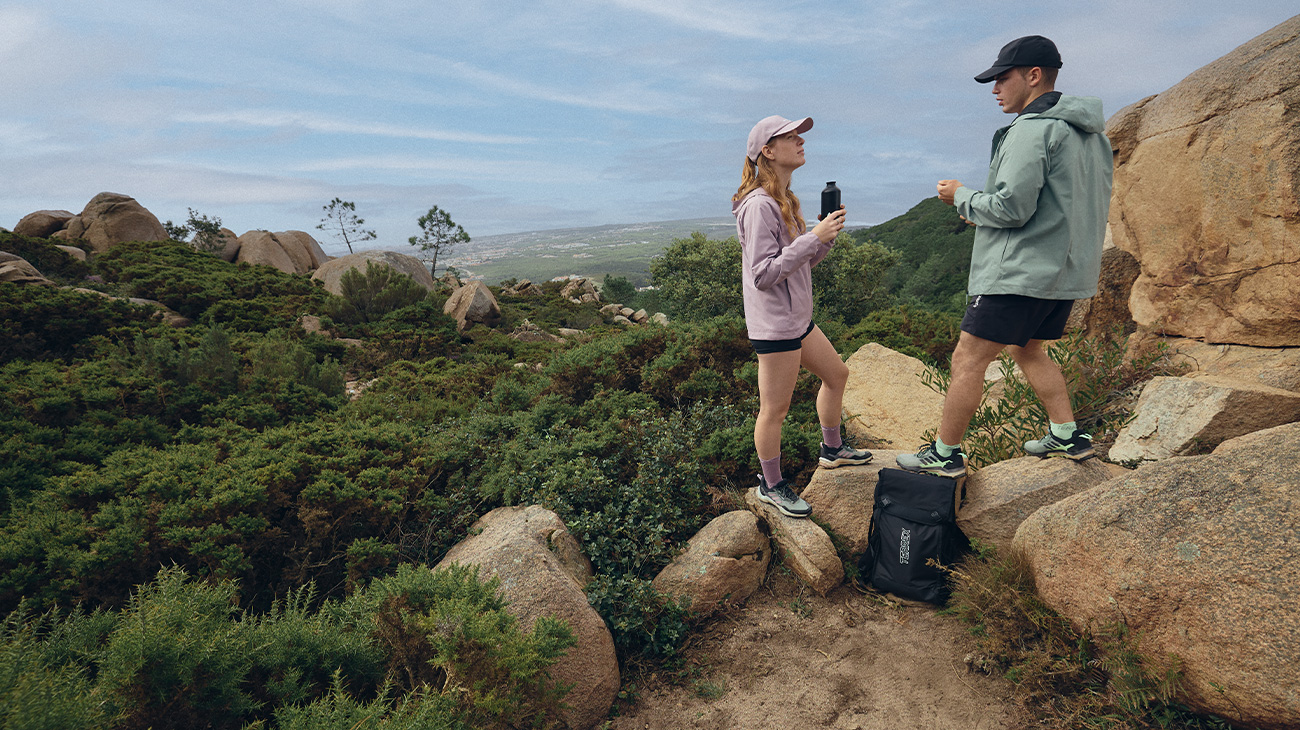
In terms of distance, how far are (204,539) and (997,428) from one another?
5094mm

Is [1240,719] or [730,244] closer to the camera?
[1240,719]

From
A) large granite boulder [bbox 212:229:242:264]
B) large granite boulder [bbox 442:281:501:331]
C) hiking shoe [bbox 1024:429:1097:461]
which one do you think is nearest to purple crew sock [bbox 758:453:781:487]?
hiking shoe [bbox 1024:429:1097:461]

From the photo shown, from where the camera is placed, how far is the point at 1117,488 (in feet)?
9.18

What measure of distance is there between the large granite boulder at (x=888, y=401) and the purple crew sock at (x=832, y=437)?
92cm

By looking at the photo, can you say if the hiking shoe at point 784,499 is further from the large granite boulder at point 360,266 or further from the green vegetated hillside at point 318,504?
the large granite boulder at point 360,266

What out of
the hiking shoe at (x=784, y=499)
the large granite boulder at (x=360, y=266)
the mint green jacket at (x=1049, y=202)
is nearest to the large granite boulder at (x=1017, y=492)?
the hiking shoe at (x=784, y=499)

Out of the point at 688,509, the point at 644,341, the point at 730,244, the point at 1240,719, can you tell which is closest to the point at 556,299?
the point at 730,244

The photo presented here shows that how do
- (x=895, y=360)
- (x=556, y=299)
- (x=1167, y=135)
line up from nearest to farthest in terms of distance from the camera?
(x=1167, y=135) < (x=895, y=360) < (x=556, y=299)

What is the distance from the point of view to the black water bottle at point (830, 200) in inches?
139

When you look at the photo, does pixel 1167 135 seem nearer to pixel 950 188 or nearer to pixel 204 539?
pixel 950 188

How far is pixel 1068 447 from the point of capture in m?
3.52

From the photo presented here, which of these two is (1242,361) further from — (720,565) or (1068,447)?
(720,565)

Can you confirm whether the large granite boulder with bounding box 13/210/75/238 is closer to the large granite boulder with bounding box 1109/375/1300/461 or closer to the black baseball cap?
the black baseball cap

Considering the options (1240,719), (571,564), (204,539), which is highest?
(204,539)
